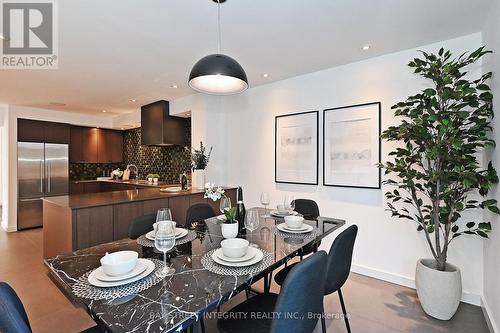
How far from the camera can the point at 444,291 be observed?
2.12 metres

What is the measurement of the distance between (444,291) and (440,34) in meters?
2.41

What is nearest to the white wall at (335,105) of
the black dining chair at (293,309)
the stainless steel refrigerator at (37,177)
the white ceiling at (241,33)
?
the white ceiling at (241,33)

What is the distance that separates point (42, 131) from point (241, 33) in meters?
5.40

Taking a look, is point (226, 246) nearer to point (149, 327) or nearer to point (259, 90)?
point (149, 327)

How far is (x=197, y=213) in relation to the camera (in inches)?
97.3

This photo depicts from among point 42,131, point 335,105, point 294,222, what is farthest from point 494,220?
point 42,131

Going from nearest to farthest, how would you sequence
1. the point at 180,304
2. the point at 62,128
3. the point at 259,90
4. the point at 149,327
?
the point at 149,327 < the point at 180,304 < the point at 259,90 < the point at 62,128

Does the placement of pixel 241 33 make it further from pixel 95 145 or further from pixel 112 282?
pixel 95 145

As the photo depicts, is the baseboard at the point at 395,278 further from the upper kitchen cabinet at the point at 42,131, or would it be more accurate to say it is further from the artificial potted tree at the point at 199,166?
the upper kitchen cabinet at the point at 42,131

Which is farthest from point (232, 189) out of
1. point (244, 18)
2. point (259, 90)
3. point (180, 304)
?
point (180, 304)

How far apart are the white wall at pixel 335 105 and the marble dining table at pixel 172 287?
1.65m

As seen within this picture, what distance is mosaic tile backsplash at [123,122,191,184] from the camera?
524 centimetres

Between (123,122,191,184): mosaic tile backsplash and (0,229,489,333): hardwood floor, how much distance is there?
2756 millimetres

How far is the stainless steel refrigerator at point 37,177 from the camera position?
16.6 ft
